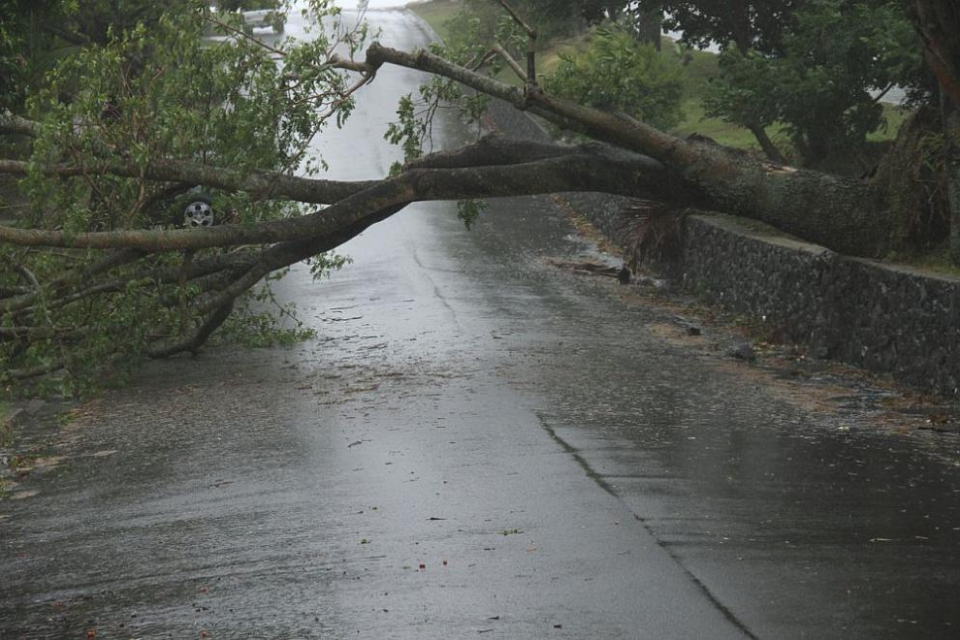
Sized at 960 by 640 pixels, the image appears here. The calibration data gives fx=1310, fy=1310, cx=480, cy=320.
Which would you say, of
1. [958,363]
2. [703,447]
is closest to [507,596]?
[703,447]

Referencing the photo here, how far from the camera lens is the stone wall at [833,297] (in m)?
11.7

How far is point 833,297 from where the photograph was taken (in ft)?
45.4

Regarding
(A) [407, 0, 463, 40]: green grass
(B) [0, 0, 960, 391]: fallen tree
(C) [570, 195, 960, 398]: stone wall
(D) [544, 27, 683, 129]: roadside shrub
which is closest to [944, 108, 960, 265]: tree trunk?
(B) [0, 0, 960, 391]: fallen tree

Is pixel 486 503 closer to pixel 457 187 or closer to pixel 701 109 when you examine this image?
pixel 457 187

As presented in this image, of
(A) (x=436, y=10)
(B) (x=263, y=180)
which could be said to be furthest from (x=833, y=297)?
(A) (x=436, y=10)

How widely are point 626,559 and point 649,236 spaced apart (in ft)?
42.6

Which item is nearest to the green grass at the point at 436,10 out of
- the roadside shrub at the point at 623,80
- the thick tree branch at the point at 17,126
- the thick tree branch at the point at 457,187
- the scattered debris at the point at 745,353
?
the roadside shrub at the point at 623,80

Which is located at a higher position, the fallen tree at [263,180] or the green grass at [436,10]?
the green grass at [436,10]

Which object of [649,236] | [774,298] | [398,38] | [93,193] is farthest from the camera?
[398,38]

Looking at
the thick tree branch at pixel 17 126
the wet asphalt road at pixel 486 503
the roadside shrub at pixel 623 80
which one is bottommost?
the wet asphalt road at pixel 486 503

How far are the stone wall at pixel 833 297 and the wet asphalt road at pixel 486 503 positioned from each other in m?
0.75

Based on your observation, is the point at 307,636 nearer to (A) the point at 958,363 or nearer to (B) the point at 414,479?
(B) the point at 414,479

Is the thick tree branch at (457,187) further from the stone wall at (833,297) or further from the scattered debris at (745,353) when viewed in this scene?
the stone wall at (833,297)

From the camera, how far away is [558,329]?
16.1 m
